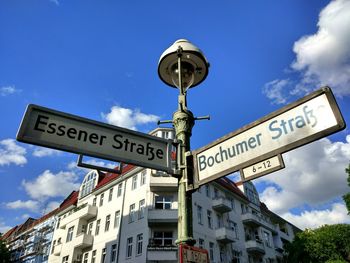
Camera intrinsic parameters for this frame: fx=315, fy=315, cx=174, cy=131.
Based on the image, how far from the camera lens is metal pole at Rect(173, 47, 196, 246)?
322 centimetres

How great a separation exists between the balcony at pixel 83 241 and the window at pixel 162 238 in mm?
8869

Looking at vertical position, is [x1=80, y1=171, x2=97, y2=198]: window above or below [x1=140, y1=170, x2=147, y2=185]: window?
above

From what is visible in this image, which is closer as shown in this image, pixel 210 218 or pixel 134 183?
pixel 210 218

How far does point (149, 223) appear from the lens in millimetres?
25156

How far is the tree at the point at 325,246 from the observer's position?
3166 centimetres

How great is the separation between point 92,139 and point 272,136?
192cm

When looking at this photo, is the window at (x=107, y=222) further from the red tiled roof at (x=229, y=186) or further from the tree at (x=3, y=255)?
the tree at (x=3, y=255)

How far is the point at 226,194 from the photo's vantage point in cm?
3384

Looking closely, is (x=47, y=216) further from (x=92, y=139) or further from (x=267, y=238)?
(x=92, y=139)

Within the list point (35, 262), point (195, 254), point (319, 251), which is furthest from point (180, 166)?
point (35, 262)

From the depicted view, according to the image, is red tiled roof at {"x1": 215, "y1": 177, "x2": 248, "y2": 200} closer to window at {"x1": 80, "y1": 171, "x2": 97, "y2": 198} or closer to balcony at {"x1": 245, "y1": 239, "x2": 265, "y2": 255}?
balcony at {"x1": 245, "y1": 239, "x2": 265, "y2": 255}

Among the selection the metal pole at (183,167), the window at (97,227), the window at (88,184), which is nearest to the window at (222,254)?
the window at (97,227)

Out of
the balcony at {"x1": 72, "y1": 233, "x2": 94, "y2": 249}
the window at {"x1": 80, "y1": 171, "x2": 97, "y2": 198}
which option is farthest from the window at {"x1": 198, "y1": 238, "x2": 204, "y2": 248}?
the window at {"x1": 80, "y1": 171, "x2": 97, "y2": 198}

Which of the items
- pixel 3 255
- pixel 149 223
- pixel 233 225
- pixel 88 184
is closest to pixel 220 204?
pixel 233 225
